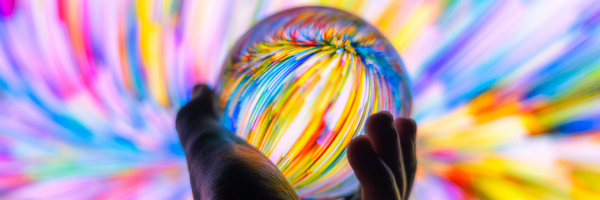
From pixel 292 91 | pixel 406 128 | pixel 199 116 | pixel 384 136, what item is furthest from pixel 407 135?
pixel 199 116

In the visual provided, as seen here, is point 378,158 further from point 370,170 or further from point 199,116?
point 199,116

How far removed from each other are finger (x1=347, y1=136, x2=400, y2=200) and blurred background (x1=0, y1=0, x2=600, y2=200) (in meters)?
0.38

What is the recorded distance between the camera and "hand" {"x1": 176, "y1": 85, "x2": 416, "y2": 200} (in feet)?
1.02

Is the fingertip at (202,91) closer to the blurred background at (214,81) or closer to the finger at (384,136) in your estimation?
the blurred background at (214,81)

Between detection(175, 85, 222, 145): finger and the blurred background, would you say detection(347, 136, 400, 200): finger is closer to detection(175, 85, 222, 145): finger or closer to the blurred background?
detection(175, 85, 222, 145): finger

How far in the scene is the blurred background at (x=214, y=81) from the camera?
0.67m

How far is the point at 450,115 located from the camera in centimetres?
75

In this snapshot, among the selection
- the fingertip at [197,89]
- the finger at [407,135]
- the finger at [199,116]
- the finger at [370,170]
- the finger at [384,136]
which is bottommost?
the finger at [199,116]

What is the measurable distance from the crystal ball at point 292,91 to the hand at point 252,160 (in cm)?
6

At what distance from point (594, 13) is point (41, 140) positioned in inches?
Answer: 50.4

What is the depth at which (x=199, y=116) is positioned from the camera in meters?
0.63

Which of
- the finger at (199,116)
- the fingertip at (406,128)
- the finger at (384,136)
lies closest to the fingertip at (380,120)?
the finger at (384,136)

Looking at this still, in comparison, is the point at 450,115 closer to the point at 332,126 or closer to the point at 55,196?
the point at 332,126

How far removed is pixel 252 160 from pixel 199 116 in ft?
1.02
